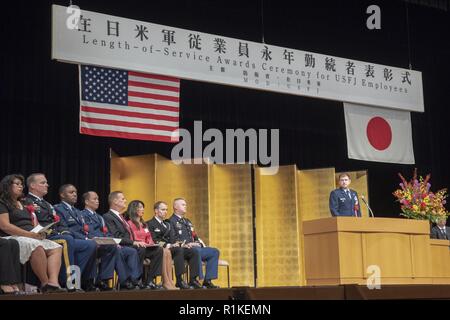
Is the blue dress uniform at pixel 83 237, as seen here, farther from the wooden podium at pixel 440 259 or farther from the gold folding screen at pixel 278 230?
the wooden podium at pixel 440 259

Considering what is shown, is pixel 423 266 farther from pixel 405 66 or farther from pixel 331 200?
pixel 405 66

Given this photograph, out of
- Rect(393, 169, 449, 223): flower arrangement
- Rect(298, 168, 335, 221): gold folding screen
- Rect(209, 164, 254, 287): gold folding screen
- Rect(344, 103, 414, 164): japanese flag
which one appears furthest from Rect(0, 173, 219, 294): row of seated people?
Rect(344, 103, 414, 164): japanese flag

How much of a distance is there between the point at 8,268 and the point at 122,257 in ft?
4.60

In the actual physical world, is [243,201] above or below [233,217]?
above

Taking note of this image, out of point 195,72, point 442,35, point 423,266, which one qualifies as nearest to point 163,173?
point 195,72

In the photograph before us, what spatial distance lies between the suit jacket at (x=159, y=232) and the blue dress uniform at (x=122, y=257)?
72cm

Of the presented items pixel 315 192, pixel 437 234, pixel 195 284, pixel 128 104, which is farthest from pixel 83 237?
pixel 437 234

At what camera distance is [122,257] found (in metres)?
5.62

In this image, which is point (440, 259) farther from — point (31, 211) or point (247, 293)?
point (247, 293)

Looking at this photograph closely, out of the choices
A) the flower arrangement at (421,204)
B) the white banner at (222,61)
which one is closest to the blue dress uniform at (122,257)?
the white banner at (222,61)

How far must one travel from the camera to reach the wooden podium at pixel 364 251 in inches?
253

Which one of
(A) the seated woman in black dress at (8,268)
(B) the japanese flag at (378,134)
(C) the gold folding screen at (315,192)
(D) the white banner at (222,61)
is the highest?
(D) the white banner at (222,61)

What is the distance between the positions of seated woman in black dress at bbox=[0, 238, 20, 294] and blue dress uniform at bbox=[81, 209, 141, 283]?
125 cm

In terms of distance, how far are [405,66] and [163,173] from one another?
427cm
